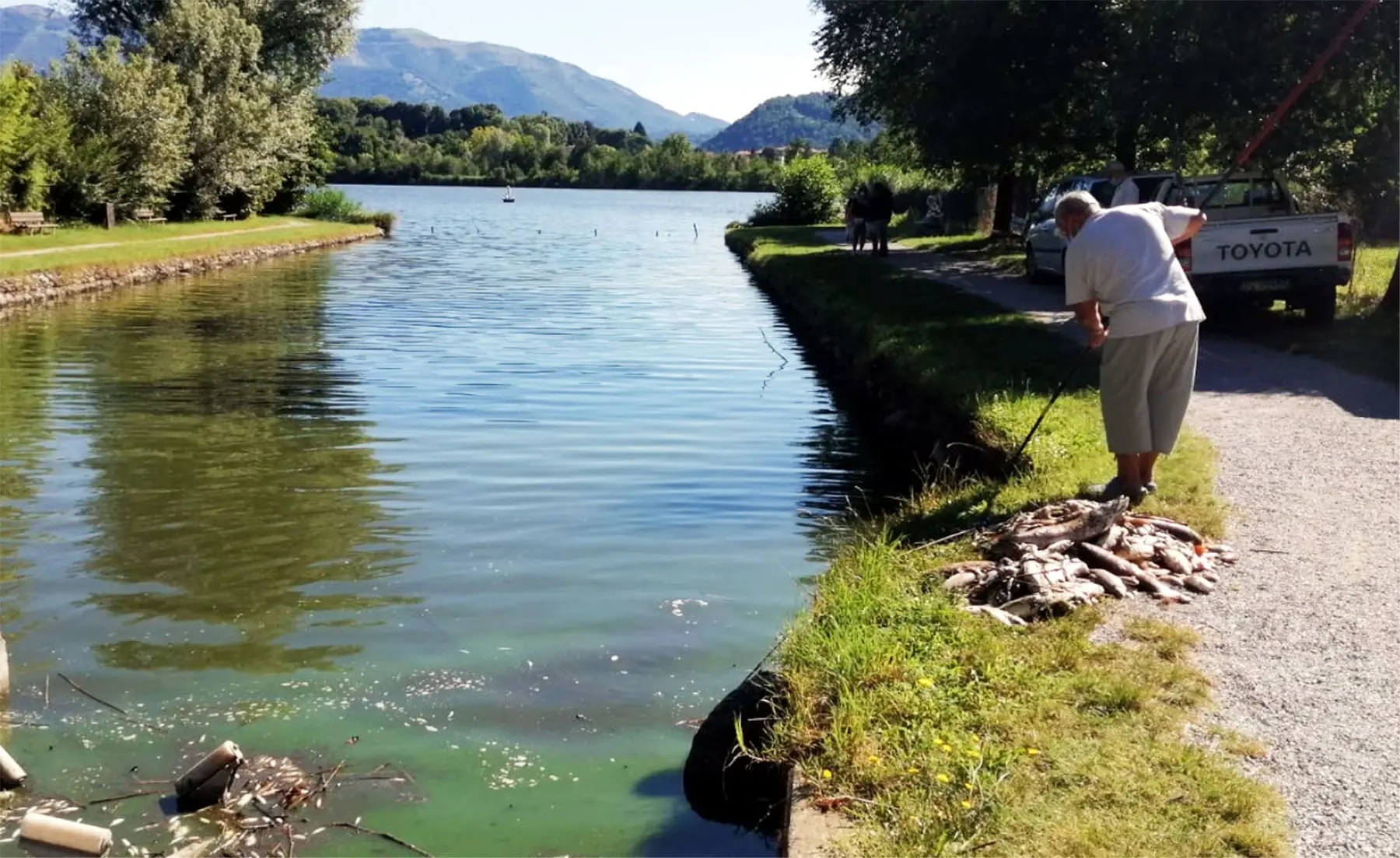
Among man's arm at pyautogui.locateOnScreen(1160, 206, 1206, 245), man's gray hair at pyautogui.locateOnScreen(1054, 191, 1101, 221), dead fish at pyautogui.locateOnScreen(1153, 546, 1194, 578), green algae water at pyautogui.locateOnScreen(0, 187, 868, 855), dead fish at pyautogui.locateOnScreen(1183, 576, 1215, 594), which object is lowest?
green algae water at pyautogui.locateOnScreen(0, 187, 868, 855)

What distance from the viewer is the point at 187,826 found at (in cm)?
564

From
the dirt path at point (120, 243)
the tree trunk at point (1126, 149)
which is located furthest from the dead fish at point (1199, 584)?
the dirt path at point (120, 243)

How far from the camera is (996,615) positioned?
661cm

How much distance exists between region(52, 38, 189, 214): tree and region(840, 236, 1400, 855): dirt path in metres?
37.8

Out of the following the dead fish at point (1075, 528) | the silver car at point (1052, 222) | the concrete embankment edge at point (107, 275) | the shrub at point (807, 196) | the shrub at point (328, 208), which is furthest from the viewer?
the shrub at point (328, 208)

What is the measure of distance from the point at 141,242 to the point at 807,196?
27126 millimetres

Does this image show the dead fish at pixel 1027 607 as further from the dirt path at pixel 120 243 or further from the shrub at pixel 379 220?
the shrub at pixel 379 220

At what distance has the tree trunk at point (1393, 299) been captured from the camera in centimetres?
1641

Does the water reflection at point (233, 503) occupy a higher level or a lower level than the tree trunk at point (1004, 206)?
lower

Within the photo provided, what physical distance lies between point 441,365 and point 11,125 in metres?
20.6

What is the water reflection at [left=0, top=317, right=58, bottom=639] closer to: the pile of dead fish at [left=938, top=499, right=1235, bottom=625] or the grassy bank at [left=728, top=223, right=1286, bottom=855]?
the grassy bank at [left=728, top=223, right=1286, bottom=855]

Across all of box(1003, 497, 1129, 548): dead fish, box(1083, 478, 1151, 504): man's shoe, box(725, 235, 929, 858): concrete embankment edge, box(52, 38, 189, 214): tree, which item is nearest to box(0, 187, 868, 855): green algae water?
box(725, 235, 929, 858): concrete embankment edge

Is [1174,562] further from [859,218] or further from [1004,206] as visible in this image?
[1004,206]

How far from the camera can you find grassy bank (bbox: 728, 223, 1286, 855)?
177 inches
